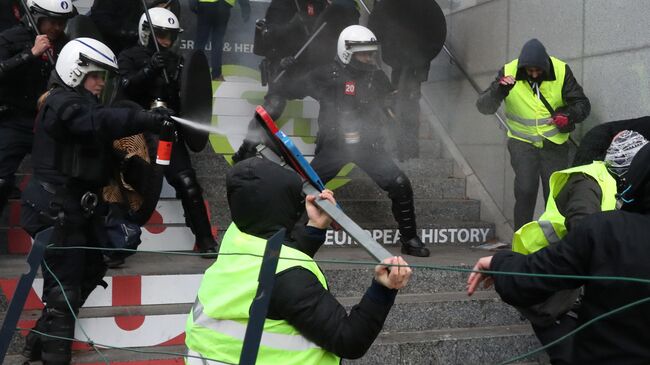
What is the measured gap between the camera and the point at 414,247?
6.31 m

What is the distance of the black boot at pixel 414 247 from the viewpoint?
6.30m

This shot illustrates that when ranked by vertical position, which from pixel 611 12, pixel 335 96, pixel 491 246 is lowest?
pixel 491 246

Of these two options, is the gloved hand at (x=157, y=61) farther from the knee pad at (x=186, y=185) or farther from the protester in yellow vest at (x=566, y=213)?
the protester in yellow vest at (x=566, y=213)

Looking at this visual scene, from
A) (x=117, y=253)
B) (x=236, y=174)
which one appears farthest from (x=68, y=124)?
(x=236, y=174)

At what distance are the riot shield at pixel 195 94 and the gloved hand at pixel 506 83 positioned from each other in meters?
2.37

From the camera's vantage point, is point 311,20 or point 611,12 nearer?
point 611,12

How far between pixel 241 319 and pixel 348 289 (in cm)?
344

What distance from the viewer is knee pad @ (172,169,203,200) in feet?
18.7

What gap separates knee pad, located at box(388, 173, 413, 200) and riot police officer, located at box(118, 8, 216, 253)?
5.05ft

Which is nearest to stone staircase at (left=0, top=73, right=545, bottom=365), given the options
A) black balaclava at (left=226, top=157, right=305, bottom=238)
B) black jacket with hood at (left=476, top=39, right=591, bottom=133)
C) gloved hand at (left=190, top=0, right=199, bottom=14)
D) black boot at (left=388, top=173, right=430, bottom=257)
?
black boot at (left=388, top=173, right=430, bottom=257)

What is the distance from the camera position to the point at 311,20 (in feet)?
25.6

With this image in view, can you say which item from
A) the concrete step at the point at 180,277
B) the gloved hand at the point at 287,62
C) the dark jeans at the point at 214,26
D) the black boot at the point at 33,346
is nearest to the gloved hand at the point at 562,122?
the concrete step at the point at 180,277

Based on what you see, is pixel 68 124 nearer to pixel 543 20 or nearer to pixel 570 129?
pixel 570 129

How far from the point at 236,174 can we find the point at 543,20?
5368 millimetres
